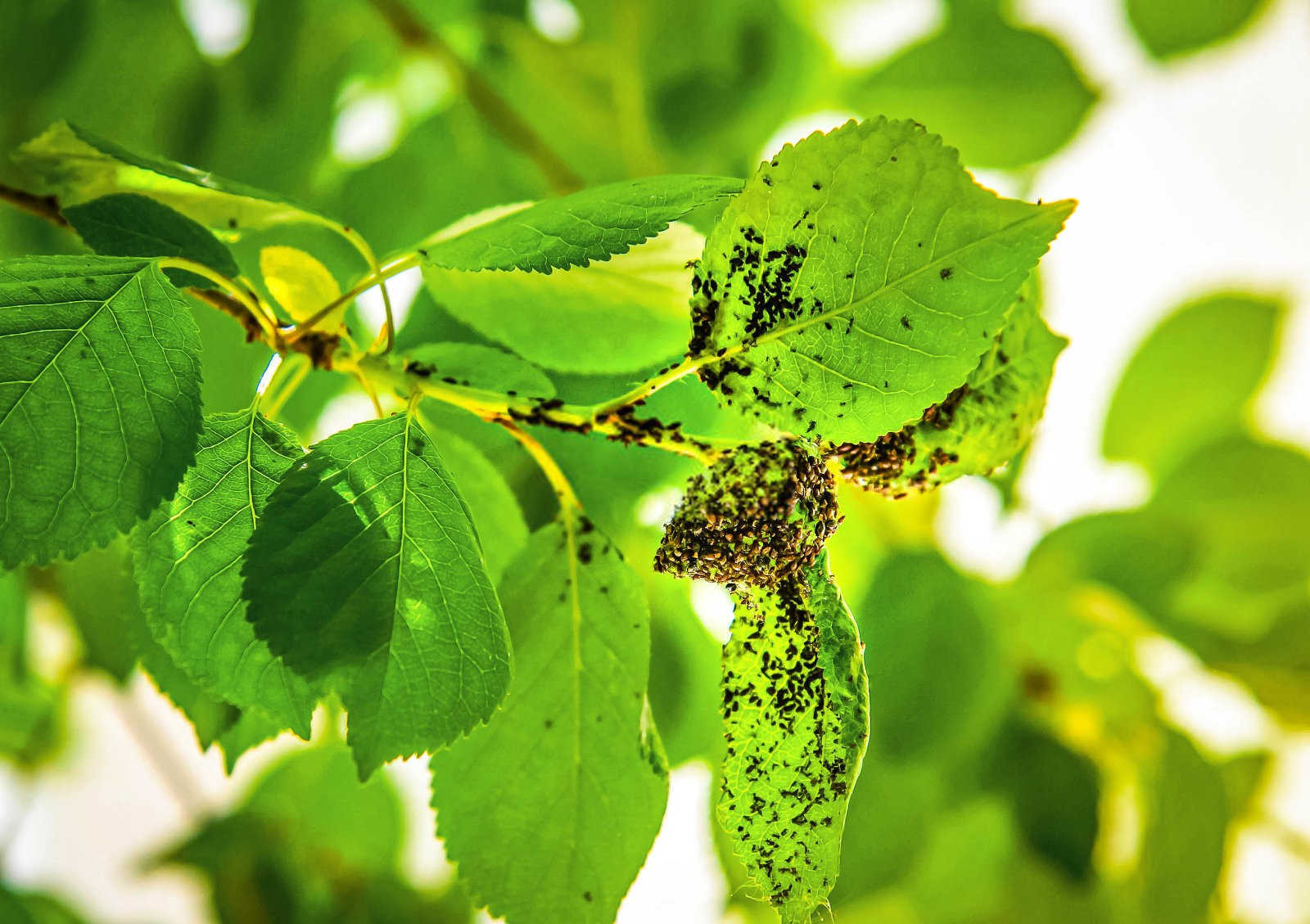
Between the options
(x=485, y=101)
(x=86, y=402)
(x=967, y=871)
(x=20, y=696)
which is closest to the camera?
(x=86, y=402)

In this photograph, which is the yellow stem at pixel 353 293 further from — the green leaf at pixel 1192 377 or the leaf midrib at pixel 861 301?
the green leaf at pixel 1192 377

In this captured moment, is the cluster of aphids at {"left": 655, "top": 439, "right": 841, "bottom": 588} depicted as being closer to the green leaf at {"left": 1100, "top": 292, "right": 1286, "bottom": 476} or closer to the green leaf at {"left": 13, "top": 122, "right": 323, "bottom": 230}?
the green leaf at {"left": 13, "top": 122, "right": 323, "bottom": 230}

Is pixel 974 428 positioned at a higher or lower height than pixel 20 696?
lower

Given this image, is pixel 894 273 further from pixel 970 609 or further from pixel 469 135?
pixel 469 135

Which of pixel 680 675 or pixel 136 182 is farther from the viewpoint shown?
pixel 680 675

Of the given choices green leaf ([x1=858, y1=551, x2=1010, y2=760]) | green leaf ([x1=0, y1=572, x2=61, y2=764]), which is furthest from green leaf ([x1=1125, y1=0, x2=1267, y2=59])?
green leaf ([x1=0, y1=572, x2=61, y2=764])

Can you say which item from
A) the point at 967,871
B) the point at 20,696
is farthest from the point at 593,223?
the point at 20,696

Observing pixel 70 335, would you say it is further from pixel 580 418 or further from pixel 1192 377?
pixel 1192 377
